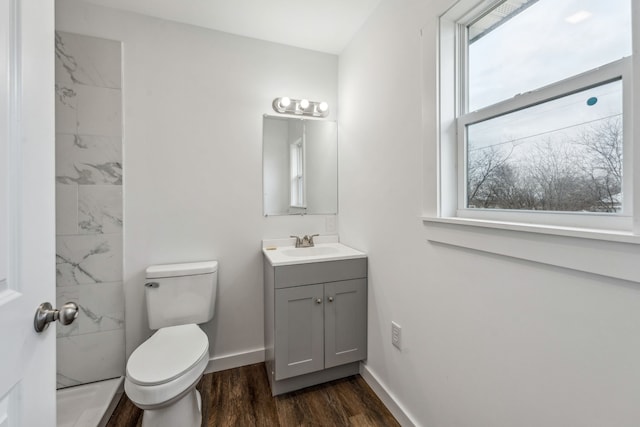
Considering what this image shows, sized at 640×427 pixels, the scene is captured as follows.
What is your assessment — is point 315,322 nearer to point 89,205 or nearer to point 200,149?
point 200,149

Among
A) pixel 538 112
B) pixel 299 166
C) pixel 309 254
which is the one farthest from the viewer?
pixel 299 166

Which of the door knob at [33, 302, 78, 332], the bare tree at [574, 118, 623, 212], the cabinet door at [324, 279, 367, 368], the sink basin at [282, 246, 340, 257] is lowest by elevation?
the cabinet door at [324, 279, 367, 368]

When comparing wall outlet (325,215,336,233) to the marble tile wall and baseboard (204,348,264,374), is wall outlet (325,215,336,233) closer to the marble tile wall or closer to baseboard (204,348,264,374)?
baseboard (204,348,264,374)

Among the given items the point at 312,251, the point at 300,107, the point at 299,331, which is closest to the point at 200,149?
the point at 300,107

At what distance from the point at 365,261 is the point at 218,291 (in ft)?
3.56

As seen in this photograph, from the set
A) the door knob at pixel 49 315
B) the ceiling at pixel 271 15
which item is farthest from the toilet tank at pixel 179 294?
the ceiling at pixel 271 15

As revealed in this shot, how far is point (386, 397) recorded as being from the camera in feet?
5.41

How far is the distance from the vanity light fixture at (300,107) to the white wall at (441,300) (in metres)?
0.18

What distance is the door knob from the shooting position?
604 mm

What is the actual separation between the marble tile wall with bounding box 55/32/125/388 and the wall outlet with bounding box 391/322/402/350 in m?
1.72

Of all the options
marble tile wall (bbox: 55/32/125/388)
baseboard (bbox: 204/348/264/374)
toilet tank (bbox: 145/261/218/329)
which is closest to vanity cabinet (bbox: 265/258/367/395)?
baseboard (bbox: 204/348/264/374)

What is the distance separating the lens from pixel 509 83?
3.58 ft

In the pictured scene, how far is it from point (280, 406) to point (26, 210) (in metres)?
1.62

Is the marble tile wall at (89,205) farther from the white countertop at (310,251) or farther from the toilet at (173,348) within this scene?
Result: the white countertop at (310,251)
